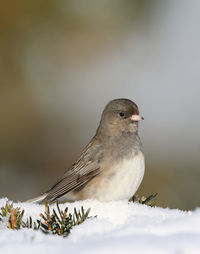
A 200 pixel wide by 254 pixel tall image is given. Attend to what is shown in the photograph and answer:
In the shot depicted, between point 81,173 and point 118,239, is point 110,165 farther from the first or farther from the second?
point 118,239

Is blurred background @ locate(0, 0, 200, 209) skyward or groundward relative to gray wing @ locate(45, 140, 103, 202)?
skyward

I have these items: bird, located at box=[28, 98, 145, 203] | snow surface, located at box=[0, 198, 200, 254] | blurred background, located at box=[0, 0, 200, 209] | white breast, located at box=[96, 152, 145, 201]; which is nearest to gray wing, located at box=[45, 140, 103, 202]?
bird, located at box=[28, 98, 145, 203]

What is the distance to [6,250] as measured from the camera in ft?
6.24

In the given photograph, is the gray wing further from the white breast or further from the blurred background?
the blurred background

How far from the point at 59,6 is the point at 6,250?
15.9 feet

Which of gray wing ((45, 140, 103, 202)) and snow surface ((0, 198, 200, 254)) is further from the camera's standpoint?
gray wing ((45, 140, 103, 202))

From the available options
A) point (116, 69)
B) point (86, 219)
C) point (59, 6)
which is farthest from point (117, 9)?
point (86, 219)

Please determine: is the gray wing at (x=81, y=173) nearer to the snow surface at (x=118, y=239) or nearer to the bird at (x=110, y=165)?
the bird at (x=110, y=165)

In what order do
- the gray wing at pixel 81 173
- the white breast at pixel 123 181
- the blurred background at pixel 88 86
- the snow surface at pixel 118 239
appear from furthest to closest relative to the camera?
the blurred background at pixel 88 86, the gray wing at pixel 81 173, the white breast at pixel 123 181, the snow surface at pixel 118 239

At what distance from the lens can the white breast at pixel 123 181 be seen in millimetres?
3836

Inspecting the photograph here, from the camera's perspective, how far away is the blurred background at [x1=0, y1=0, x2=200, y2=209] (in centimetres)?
595

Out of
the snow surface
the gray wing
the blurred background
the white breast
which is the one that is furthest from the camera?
the blurred background

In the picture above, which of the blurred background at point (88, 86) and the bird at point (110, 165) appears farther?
the blurred background at point (88, 86)

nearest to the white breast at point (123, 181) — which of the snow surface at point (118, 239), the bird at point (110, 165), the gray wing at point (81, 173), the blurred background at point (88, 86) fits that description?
the bird at point (110, 165)
